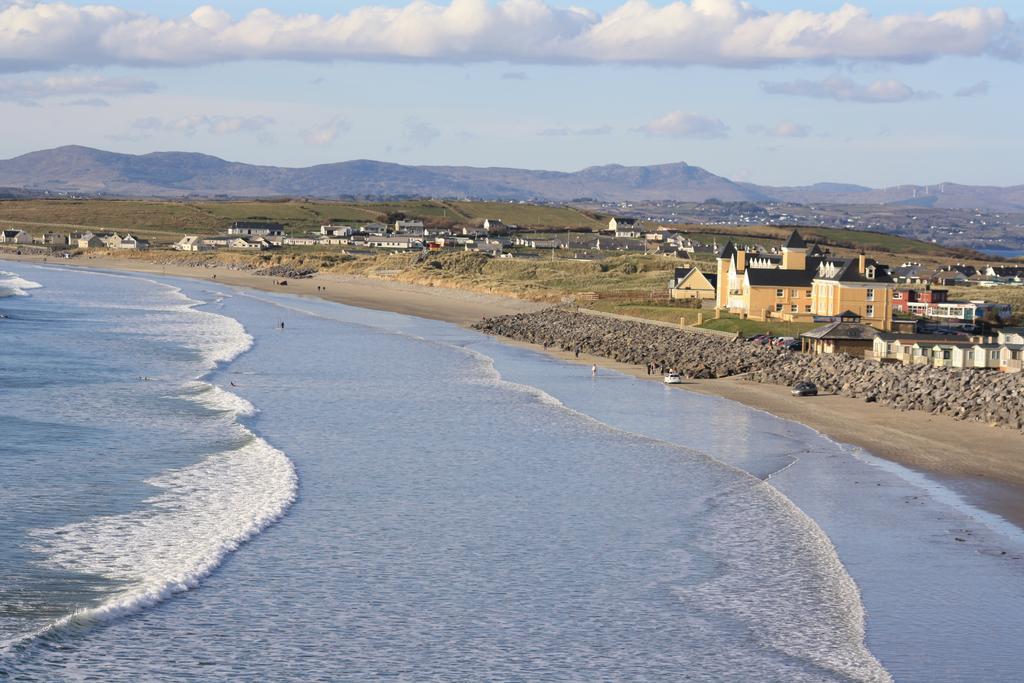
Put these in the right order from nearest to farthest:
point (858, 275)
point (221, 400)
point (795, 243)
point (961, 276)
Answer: point (221, 400) → point (858, 275) → point (795, 243) → point (961, 276)

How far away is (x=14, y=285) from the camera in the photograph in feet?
319

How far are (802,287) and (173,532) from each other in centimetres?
4953

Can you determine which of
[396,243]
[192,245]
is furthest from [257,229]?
[396,243]

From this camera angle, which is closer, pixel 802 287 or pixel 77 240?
pixel 802 287

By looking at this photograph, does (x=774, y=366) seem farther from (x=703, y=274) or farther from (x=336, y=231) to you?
(x=336, y=231)

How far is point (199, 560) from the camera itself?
2072cm

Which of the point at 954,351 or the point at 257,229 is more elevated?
the point at 257,229

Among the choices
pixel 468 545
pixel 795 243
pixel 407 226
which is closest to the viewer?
pixel 468 545

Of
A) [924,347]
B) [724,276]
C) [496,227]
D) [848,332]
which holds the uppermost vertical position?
[496,227]

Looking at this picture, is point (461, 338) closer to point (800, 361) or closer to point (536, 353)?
point (536, 353)

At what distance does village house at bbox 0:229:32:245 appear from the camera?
17275 cm

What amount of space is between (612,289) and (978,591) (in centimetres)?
7002

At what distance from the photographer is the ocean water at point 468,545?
54.7 feet

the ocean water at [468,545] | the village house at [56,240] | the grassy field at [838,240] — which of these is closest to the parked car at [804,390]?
the ocean water at [468,545]
